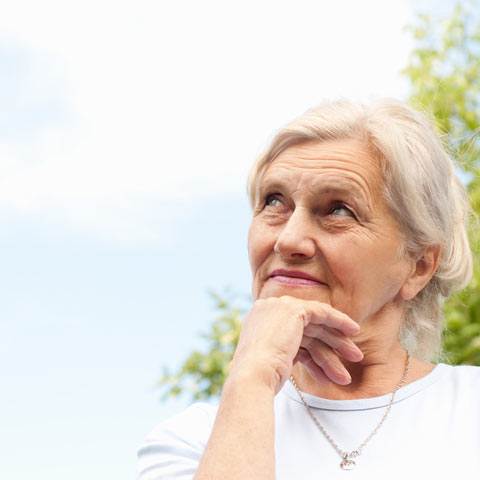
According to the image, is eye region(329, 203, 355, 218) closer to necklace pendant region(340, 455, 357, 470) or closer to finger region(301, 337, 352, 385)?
finger region(301, 337, 352, 385)

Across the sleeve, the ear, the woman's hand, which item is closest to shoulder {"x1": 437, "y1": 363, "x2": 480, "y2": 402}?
the ear

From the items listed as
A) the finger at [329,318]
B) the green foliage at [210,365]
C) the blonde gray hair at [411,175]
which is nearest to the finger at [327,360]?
the finger at [329,318]

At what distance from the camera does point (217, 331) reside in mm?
6254

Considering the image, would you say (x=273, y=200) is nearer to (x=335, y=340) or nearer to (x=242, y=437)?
(x=335, y=340)

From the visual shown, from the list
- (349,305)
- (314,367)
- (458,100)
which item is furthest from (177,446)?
(458,100)

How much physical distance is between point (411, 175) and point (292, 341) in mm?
750

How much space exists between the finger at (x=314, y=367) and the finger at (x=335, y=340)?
0.30 feet

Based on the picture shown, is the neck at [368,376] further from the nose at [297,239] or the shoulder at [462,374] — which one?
the nose at [297,239]

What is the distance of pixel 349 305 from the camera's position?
7.99ft

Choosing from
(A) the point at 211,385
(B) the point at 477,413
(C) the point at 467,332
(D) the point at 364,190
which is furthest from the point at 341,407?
(A) the point at 211,385

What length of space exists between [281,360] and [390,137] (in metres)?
0.91

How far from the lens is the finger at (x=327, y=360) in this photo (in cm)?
237

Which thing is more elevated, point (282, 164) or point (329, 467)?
point (282, 164)

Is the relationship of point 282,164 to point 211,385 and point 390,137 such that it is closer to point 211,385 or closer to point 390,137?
point 390,137
